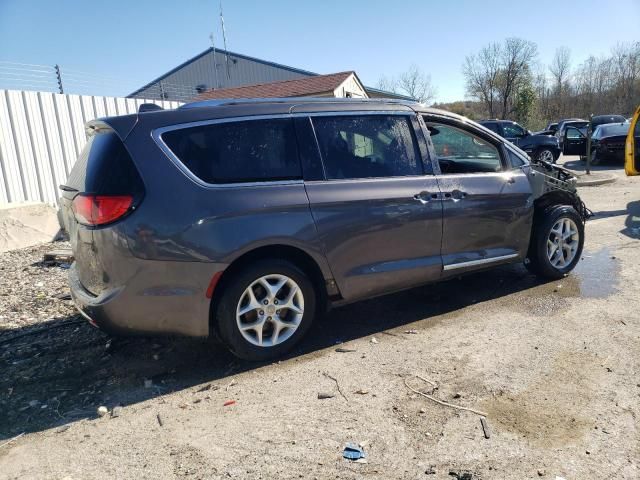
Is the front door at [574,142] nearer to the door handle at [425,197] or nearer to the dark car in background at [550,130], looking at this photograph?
the dark car in background at [550,130]

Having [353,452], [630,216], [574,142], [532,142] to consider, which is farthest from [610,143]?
[353,452]

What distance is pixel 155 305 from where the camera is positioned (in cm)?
315

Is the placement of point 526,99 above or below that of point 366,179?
above

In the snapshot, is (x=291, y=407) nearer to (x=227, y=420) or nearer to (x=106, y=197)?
(x=227, y=420)

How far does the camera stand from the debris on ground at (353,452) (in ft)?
8.11

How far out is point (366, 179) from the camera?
382 centimetres

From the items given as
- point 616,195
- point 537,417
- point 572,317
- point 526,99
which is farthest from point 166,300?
point 526,99

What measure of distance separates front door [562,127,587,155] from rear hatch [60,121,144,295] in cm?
2049

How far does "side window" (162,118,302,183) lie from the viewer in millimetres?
3238

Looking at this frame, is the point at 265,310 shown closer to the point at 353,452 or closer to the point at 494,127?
the point at 353,452

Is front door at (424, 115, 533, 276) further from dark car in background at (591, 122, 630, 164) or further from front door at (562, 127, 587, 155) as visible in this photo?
front door at (562, 127, 587, 155)

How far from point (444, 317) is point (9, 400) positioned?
3.45m

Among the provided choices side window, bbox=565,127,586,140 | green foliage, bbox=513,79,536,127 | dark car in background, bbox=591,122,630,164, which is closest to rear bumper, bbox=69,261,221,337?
dark car in background, bbox=591,122,630,164

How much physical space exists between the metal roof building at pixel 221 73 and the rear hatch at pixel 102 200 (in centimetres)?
2819
